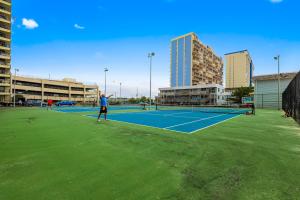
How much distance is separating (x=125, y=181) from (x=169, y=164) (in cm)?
114

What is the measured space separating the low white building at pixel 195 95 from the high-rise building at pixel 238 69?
63716mm

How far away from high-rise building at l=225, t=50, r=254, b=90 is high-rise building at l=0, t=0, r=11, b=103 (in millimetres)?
125434

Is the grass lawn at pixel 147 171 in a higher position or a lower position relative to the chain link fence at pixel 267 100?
lower

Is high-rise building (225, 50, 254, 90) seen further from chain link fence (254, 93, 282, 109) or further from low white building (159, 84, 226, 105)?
chain link fence (254, 93, 282, 109)

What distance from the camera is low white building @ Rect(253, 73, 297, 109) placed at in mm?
36406

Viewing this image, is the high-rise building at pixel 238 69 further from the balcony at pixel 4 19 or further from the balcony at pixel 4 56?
the balcony at pixel 4 19

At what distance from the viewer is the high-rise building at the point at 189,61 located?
93.8m

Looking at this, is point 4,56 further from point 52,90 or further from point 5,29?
point 52,90

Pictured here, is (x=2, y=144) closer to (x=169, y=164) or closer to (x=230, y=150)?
(x=169, y=164)

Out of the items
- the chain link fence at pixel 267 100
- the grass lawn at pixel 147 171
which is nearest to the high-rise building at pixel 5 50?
the grass lawn at pixel 147 171

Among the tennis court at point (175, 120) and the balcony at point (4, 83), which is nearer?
the tennis court at point (175, 120)

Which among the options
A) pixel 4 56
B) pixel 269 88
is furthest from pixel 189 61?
pixel 4 56

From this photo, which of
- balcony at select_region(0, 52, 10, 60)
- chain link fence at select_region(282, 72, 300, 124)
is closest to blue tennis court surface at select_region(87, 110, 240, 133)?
chain link fence at select_region(282, 72, 300, 124)

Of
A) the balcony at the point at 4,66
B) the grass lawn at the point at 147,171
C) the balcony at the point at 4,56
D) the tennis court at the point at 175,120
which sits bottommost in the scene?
the tennis court at the point at 175,120
